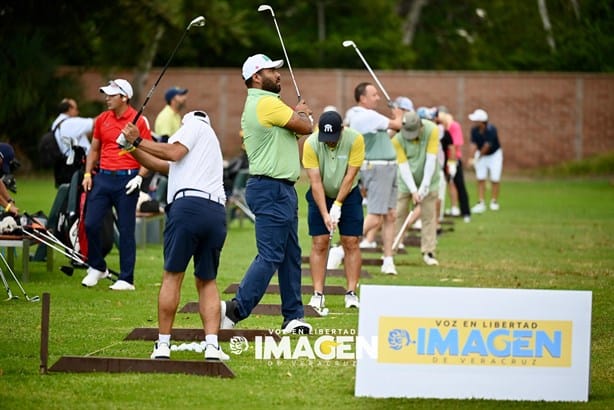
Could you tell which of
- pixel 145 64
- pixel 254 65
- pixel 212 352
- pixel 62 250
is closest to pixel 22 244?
pixel 62 250

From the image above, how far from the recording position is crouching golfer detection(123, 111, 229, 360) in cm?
1080

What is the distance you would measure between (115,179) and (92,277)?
122 centimetres

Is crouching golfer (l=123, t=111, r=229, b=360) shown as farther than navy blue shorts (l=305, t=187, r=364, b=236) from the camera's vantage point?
No

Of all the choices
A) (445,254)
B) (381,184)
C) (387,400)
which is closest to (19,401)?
(387,400)

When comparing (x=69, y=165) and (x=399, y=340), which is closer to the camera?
(x=399, y=340)

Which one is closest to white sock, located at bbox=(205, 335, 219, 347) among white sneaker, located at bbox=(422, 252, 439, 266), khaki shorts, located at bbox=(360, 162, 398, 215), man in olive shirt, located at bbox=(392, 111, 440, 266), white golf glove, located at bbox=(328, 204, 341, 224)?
white golf glove, located at bbox=(328, 204, 341, 224)

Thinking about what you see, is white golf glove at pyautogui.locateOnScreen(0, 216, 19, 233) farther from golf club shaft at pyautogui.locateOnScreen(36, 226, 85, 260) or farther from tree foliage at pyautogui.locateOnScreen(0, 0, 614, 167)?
tree foliage at pyautogui.locateOnScreen(0, 0, 614, 167)

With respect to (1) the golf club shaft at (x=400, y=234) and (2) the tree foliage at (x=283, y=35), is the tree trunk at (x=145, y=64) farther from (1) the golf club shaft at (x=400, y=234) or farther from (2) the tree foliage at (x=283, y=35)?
(1) the golf club shaft at (x=400, y=234)

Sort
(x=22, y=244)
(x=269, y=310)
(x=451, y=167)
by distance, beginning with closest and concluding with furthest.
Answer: (x=269, y=310), (x=22, y=244), (x=451, y=167)

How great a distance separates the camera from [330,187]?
14.9 m

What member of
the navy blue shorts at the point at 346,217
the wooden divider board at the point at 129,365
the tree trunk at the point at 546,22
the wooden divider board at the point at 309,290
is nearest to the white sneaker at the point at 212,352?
the wooden divider board at the point at 129,365

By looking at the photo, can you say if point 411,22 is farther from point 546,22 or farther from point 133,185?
point 133,185

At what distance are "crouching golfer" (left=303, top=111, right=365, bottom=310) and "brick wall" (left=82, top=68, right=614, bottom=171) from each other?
33415 millimetres

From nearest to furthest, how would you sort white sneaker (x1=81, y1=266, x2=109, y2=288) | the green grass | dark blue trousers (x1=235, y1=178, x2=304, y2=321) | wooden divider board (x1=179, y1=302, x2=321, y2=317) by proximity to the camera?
1. the green grass
2. dark blue trousers (x1=235, y1=178, x2=304, y2=321)
3. wooden divider board (x1=179, y1=302, x2=321, y2=317)
4. white sneaker (x1=81, y1=266, x2=109, y2=288)
